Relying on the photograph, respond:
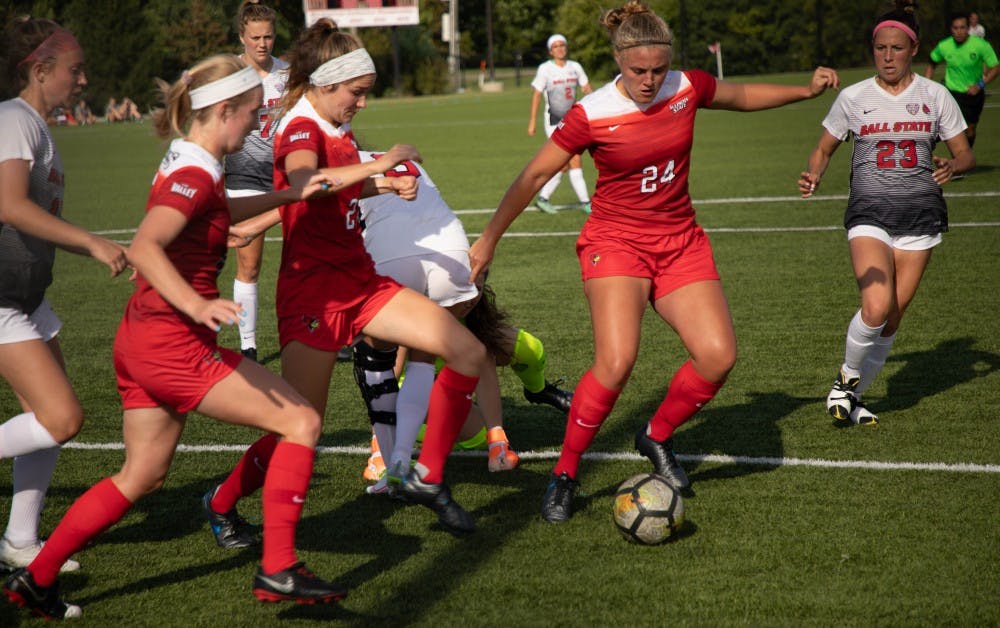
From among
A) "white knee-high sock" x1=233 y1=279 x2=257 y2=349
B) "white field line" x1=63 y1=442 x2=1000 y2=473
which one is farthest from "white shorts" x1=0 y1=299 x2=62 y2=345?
"white knee-high sock" x1=233 y1=279 x2=257 y2=349

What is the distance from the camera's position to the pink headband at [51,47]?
436 cm

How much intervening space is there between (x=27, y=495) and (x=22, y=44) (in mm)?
1860

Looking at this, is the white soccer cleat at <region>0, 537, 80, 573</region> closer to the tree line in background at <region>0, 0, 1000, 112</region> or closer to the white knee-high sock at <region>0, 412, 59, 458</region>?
the white knee-high sock at <region>0, 412, 59, 458</region>

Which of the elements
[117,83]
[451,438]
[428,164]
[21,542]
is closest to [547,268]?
[451,438]

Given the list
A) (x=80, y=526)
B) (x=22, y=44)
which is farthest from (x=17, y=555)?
(x=22, y=44)

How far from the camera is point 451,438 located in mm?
4945

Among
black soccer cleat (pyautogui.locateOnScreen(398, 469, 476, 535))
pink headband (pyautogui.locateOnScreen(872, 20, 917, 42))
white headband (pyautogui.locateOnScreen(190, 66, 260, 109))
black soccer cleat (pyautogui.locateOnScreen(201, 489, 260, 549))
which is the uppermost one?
white headband (pyautogui.locateOnScreen(190, 66, 260, 109))

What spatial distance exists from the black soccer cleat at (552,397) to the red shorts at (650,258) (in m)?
1.51

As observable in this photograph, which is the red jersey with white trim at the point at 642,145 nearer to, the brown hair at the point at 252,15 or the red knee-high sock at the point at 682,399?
the red knee-high sock at the point at 682,399

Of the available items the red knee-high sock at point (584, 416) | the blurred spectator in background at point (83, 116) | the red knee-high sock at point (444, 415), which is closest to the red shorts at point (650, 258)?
the red knee-high sock at point (584, 416)

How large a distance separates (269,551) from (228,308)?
0.99m

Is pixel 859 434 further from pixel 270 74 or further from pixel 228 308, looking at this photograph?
pixel 270 74

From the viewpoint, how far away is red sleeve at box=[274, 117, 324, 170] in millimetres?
4574

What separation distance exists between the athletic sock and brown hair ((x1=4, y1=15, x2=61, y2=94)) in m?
2.91
